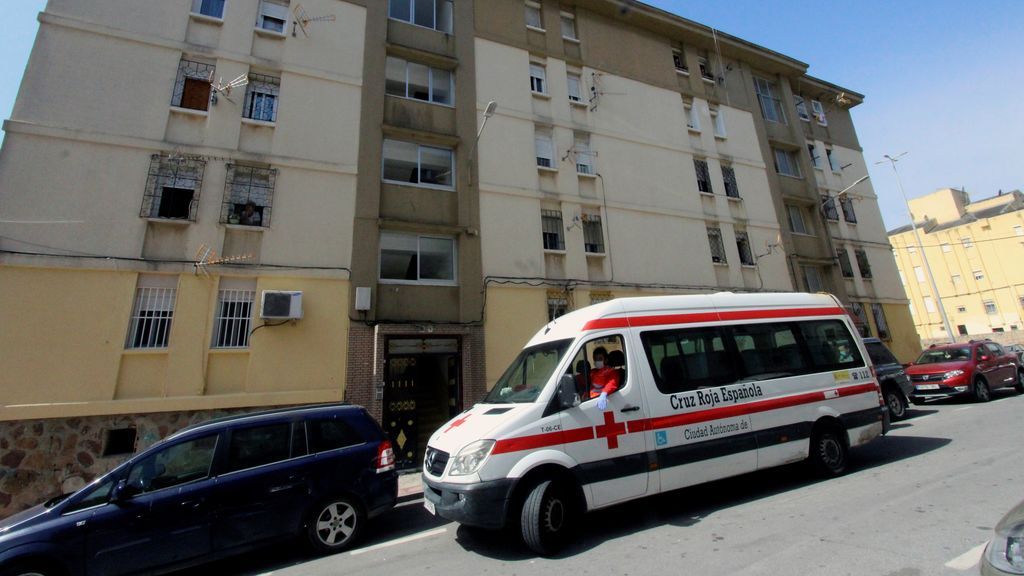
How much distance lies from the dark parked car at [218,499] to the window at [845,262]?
844 inches

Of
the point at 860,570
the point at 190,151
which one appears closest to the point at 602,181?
the point at 190,151

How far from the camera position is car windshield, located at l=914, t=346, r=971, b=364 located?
12857 millimetres

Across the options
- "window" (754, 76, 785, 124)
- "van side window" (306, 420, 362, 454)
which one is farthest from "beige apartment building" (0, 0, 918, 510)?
"window" (754, 76, 785, 124)

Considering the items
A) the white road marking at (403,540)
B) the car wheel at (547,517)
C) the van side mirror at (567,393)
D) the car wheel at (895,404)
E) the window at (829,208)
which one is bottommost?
the white road marking at (403,540)

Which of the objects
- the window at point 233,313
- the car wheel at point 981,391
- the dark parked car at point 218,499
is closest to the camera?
the dark parked car at point 218,499

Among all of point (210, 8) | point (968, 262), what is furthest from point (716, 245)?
point (968, 262)

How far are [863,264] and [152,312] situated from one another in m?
26.4

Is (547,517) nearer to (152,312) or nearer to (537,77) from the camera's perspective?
(152,312)

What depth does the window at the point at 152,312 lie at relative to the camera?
9078 millimetres

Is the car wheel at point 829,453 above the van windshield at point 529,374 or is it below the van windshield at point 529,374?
below

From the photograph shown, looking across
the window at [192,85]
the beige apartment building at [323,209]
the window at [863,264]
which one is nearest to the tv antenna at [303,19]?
the beige apartment building at [323,209]

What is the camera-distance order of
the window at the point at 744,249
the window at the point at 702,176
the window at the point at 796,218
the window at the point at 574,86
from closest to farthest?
1. the window at the point at 574,86
2. the window at the point at 744,249
3. the window at the point at 702,176
4. the window at the point at 796,218

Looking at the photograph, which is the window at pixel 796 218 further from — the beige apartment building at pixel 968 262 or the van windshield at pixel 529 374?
the beige apartment building at pixel 968 262

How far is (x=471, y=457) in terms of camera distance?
461cm
